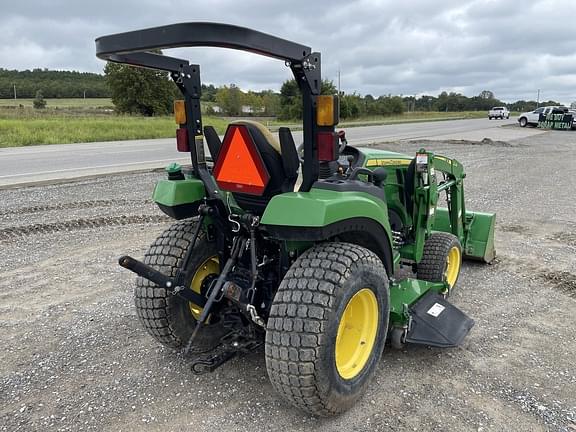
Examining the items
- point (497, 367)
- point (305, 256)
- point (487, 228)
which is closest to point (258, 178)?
point (305, 256)

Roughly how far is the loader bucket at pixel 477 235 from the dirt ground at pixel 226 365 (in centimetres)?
16

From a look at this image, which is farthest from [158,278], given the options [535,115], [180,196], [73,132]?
[535,115]

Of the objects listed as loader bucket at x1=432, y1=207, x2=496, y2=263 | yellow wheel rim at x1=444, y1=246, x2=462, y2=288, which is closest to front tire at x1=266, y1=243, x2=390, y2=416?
yellow wheel rim at x1=444, y1=246, x2=462, y2=288

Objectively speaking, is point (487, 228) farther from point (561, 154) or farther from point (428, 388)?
point (561, 154)

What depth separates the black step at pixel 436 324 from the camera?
3.08m

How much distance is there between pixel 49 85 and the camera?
70.7m

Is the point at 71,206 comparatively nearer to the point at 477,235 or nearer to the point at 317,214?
the point at 477,235

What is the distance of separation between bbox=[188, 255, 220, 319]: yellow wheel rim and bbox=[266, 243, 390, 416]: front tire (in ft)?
2.85

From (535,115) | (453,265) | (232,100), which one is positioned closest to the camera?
(453,265)

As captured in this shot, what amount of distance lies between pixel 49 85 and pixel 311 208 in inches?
3122

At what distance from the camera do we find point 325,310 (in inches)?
90.7

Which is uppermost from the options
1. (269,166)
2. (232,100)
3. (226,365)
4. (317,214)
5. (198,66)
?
(232,100)

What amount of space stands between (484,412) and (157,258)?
207 centimetres

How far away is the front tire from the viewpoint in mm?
2289
